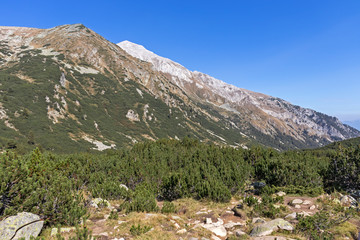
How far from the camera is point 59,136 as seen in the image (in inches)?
2847

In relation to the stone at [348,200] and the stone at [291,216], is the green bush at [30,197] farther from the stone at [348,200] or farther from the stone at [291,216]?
the stone at [348,200]

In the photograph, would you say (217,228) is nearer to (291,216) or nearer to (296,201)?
(291,216)

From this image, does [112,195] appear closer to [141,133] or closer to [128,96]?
[141,133]

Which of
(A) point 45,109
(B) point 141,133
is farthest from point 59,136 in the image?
(B) point 141,133

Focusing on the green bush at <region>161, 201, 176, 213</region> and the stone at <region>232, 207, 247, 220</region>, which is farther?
the green bush at <region>161, 201, 176, 213</region>

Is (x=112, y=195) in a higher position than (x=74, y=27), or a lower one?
lower

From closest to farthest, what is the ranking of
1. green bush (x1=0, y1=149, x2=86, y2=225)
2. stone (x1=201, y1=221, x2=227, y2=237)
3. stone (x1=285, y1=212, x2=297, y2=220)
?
green bush (x1=0, y1=149, x2=86, y2=225) < stone (x1=201, y1=221, x2=227, y2=237) < stone (x1=285, y1=212, x2=297, y2=220)

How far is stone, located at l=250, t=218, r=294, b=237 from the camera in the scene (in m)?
6.15

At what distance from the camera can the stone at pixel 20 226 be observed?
15.4ft

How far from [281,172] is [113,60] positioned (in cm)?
17749

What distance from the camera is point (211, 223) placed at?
7.41m

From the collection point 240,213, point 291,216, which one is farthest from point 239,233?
point 291,216

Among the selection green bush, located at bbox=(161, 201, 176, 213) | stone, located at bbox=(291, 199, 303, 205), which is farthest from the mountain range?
stone, located at bbox=(291, 199, 303, 205)

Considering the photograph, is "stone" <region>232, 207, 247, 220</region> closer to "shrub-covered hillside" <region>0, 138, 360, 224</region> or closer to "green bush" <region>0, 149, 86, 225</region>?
"shrub-covered hillside" <region>0, 138, 360, 224</region>
